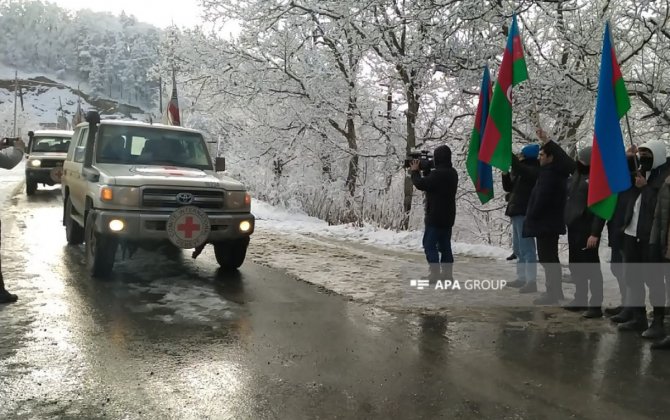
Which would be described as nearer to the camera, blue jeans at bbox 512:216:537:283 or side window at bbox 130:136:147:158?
blue jeans at bbox 512:216:537:283

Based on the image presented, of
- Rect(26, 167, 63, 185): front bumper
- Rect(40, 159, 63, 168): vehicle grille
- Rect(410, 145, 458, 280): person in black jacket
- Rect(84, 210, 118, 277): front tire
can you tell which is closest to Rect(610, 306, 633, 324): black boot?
Rect(410, 145, 458, 280): person in black jacket

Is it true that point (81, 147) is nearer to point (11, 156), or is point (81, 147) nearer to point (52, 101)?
point (11, 156)

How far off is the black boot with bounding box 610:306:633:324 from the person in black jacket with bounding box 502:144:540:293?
122 cm

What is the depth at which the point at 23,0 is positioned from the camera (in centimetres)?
16562

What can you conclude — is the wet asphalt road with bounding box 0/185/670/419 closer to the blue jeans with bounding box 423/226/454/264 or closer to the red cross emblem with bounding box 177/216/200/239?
the red cross emblem with bounding box 177/216/200/239

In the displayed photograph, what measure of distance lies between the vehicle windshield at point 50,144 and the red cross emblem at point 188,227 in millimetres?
14060

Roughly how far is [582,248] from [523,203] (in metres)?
1.10

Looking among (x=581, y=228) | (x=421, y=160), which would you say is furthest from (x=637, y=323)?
(x=421, y=160)

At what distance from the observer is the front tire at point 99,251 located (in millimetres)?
6215

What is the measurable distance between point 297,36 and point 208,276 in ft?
31.0

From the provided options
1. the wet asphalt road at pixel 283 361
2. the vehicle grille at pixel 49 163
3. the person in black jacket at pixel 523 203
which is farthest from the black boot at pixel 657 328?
the vehicle grille at pixel 49 163

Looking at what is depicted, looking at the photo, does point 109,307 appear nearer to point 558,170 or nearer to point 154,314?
point 154,314

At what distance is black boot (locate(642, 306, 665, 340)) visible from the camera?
15.5 feet

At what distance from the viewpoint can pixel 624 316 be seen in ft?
17.1
